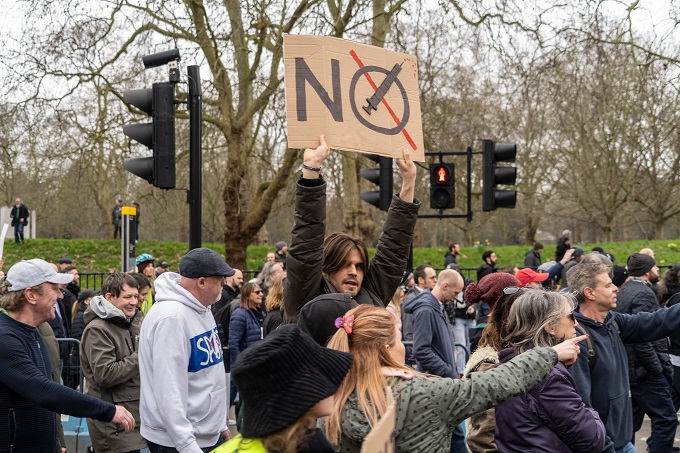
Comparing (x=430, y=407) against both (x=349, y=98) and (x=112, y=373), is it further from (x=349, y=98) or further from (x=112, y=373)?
(x=112, y=373)

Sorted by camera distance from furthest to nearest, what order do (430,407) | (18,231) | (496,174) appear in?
(18,231)
(496,174)
(430,407)

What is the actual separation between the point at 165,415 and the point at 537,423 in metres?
1.90

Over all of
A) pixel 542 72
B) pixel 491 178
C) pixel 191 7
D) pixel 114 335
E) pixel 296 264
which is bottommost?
pixel 114 335

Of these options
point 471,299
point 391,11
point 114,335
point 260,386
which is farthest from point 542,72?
point 260,386

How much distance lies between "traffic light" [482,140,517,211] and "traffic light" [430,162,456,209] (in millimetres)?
487

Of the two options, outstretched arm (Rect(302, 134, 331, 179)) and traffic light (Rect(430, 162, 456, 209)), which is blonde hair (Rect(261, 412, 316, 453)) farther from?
traffic light (Rect(430, 162, 456, 209))

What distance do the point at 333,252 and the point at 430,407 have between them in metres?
1.35

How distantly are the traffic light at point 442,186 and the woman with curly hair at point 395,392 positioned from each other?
894cm

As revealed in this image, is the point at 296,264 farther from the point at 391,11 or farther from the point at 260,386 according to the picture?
the point at 391,11

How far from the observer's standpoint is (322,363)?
94.9 inches

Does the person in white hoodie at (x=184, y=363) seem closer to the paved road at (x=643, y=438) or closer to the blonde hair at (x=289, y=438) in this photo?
the blonde hair at (x=289, y=438)

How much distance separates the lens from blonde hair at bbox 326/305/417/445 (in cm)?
304

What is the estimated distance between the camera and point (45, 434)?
454 centimetres

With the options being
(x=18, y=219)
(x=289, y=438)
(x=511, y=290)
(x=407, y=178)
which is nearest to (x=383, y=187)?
(x=511, y=290)
